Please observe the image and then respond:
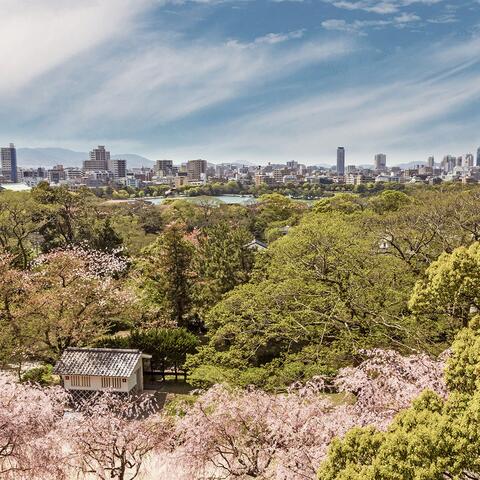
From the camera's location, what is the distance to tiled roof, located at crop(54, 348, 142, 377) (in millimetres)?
14516

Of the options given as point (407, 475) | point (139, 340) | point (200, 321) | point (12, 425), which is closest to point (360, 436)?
point (407, 475)

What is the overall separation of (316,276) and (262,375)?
4104 mm

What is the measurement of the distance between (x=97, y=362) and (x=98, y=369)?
259 millimetres

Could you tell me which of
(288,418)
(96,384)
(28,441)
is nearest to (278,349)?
(96,384)

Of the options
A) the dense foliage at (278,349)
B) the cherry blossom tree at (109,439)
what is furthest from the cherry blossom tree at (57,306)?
the cherry blossom tree at (109,439)

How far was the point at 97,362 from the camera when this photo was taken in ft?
48.4

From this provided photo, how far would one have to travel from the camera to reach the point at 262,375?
11070 mm

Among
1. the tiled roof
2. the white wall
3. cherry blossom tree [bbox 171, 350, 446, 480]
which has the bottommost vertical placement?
the white wall

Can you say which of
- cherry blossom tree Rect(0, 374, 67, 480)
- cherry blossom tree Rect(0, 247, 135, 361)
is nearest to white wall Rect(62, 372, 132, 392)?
cherry blossom tree Rect(0, 247, 135, 361)

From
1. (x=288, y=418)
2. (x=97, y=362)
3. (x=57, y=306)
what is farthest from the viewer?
(x=57, y=306)

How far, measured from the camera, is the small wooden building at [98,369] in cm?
1450

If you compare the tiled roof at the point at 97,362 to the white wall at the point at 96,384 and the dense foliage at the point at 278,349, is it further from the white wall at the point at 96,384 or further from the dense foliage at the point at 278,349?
the dense foliage at the point at 278,349

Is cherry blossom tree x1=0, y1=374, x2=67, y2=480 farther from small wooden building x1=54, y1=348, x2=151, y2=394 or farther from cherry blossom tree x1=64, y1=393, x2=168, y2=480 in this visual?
small wooden building x1=54, y1=348, x2=151, y2=394

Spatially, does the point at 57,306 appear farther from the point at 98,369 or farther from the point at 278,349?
the point at 278,349
